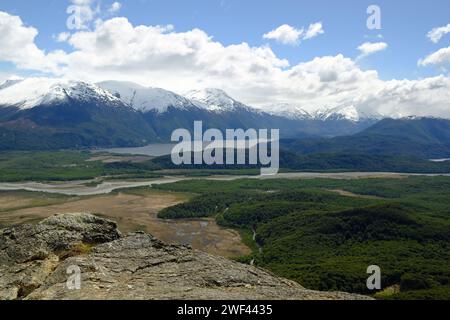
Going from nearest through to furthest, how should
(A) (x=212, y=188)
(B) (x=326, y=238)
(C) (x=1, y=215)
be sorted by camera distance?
(B) (x=326, y=238) → (C) (x=1, y=215) → (A) (x=212, y=188)

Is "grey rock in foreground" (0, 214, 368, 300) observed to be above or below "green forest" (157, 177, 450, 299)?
above

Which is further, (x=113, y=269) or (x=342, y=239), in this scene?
(x=342, y=239)

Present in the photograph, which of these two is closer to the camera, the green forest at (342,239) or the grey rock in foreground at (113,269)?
the grey rock in foreground at (113,269)

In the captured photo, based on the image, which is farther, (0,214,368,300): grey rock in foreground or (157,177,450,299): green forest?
(157,177,450,299): green forest

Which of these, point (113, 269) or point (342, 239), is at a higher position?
point (113, 269)

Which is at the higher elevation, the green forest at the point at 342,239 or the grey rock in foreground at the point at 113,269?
the grey rock in foreground at the point at 113,269
